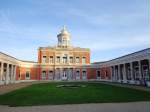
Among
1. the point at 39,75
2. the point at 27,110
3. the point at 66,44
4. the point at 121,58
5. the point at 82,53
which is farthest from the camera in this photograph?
the point at 66,44

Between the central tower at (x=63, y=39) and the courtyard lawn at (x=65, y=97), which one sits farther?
the central tower at (x=63, y=39)

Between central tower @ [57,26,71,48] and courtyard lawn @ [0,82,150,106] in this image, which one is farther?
central tower @ [57,26,71,48]

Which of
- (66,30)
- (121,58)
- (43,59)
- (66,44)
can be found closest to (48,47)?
(43,59)

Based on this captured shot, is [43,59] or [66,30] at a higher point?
[66,30]

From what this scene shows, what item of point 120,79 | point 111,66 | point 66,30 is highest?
point 66,30

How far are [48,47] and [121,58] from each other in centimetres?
2090

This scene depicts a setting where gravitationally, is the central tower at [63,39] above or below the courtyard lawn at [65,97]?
above

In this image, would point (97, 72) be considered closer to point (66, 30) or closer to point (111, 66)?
point (111, 66)

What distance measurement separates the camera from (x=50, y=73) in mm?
45406

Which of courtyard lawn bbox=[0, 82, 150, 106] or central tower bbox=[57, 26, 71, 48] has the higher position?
central tower bbox=[57, 26, 71, 48]

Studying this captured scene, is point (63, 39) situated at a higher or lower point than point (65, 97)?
higher

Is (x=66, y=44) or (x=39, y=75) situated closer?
(x=39, y=75)

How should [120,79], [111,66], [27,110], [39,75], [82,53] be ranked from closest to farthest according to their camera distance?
[27,110], [120,79], [111,66], [39,75], [82,53]

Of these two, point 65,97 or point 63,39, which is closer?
point 65,97
